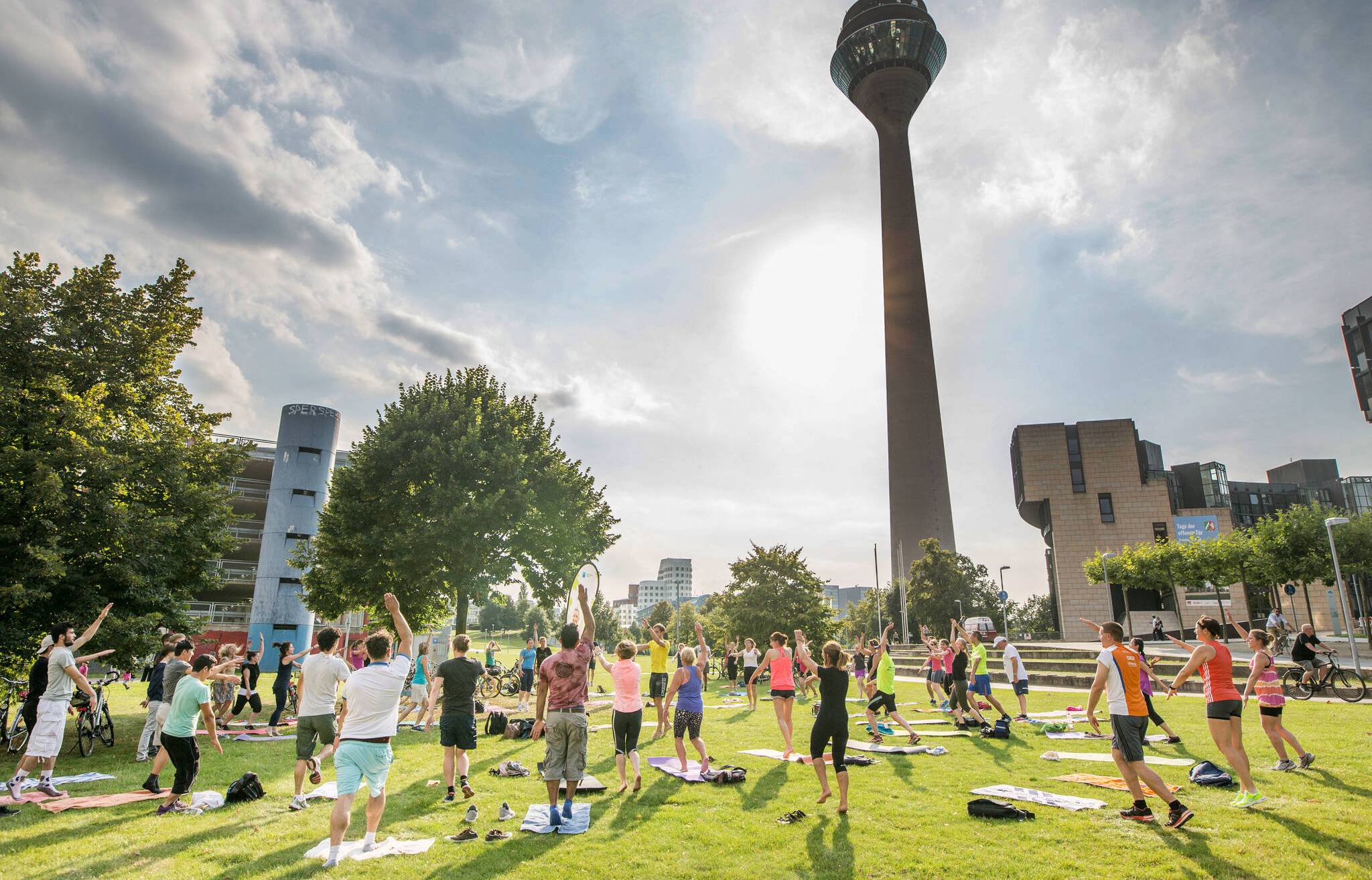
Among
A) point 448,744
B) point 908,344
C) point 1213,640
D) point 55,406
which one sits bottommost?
point 448,744

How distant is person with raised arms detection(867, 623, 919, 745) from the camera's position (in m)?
13.6

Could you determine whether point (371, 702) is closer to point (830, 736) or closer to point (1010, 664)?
point (830, 736)

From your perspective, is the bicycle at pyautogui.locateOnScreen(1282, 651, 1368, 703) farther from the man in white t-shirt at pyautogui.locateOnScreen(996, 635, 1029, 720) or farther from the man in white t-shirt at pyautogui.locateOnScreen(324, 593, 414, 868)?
the man in white t-shirt at pyautogui.locateOnScreen(324, 593, 414, 868)

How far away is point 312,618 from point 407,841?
2189 inches

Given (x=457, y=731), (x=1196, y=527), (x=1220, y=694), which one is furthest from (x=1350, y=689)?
(x=1196, y=527)

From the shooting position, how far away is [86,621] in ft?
49.9

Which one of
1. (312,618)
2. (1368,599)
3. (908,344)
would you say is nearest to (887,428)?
(908,344)

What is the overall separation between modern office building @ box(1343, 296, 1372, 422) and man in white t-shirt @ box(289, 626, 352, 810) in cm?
7803

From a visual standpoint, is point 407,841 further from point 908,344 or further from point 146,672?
point 908,344

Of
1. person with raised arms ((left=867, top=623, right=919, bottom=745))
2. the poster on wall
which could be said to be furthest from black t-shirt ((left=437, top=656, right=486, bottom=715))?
the poster on wall

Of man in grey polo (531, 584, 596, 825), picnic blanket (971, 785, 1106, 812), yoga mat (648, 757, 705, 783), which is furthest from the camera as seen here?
yoga mat (648, 757, 705, 783)

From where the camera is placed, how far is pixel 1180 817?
746 centimetres

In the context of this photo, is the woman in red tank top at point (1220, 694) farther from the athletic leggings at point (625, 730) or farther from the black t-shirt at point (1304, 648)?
the black t-shirt at point (1304, 648)

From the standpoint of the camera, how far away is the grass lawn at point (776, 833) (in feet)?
21.8
